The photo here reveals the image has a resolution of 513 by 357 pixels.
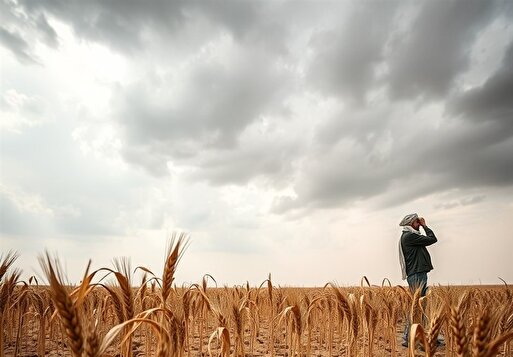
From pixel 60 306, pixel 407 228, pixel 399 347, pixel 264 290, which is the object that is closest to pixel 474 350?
pixel 60 306

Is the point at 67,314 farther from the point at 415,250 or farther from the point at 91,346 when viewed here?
the point at 415,250

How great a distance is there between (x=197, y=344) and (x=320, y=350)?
9.51ft

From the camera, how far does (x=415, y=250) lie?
26.4 feet

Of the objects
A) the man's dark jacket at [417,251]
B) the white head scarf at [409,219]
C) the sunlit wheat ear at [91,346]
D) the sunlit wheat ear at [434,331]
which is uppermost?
the white head scarf at [409,219]

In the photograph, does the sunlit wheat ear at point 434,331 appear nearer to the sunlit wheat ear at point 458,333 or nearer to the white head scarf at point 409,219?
the sunlit wheat ear at point 458,333

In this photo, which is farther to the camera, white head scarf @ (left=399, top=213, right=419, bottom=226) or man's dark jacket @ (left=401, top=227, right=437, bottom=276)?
white head scarf @ (left=399, top=213, right=419, bottom=226)

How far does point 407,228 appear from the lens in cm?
808

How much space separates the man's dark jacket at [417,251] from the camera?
7.85 m

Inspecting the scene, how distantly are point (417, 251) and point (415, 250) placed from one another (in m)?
0.05

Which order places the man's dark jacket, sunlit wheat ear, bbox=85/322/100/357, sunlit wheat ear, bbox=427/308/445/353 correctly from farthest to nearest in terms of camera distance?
1. the man's dark jacket
2. sunlit wheat ear, bbox=427/308/445/353
3. sunlit wheat ear, bbox=85/322/100/357

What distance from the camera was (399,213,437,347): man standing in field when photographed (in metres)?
7.88

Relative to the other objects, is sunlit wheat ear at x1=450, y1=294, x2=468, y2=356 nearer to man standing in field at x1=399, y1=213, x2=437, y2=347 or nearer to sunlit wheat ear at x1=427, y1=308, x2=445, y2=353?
sunlit wheat ear at x1=427, y1=308, x2=445, y2=353

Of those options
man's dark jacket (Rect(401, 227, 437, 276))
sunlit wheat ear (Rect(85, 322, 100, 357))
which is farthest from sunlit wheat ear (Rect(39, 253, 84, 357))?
man's dark jacket (Rect(401, 227, 437, 276))

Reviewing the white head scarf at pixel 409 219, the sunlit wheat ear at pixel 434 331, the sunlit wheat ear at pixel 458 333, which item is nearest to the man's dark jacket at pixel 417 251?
the white head scarf at pixel 409 219
